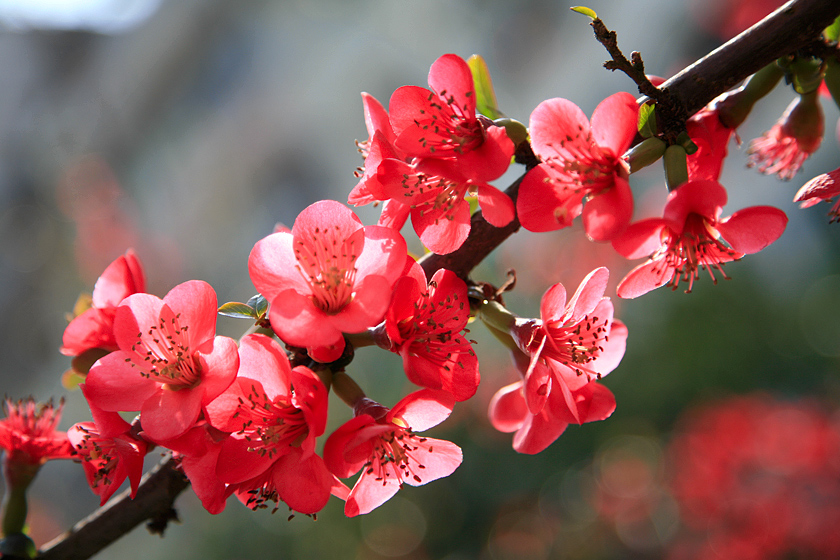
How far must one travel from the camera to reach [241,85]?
208 inches

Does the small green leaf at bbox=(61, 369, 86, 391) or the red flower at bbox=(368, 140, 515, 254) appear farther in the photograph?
the small green leaf at bbox=(61, 369, 86, 391)

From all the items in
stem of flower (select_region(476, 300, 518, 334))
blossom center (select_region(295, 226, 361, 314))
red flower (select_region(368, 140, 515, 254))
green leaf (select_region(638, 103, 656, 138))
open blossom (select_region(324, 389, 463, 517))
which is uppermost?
green leaf (select_region(638, 103, 656, 138))

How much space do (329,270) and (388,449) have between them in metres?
0.17

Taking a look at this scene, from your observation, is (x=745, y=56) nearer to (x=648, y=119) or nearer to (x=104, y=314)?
(x=648, y=119)

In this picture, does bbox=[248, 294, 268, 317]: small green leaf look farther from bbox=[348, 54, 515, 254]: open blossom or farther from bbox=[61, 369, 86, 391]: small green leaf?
bbox=[61, 369, 86, 391]: small green leaf

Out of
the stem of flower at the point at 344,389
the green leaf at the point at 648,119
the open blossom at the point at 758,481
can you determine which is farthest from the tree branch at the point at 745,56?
the open blossom at the point at 758,481

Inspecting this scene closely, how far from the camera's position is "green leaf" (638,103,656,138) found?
0.44 metres

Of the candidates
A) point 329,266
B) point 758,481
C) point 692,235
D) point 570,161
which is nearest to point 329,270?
point 329,266

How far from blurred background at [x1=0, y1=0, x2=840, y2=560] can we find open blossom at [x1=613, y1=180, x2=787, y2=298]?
121 cm

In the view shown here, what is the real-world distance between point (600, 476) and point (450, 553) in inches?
27.6

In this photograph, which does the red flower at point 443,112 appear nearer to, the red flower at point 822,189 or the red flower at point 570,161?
the red flower at point 570,161

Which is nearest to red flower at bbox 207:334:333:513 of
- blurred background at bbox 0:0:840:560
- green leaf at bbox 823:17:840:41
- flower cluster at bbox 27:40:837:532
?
flower cluster at bbox 27:40:837:532

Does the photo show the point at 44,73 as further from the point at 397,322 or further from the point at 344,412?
the point at 397,322

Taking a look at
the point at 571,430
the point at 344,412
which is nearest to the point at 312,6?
the point at 344,412
